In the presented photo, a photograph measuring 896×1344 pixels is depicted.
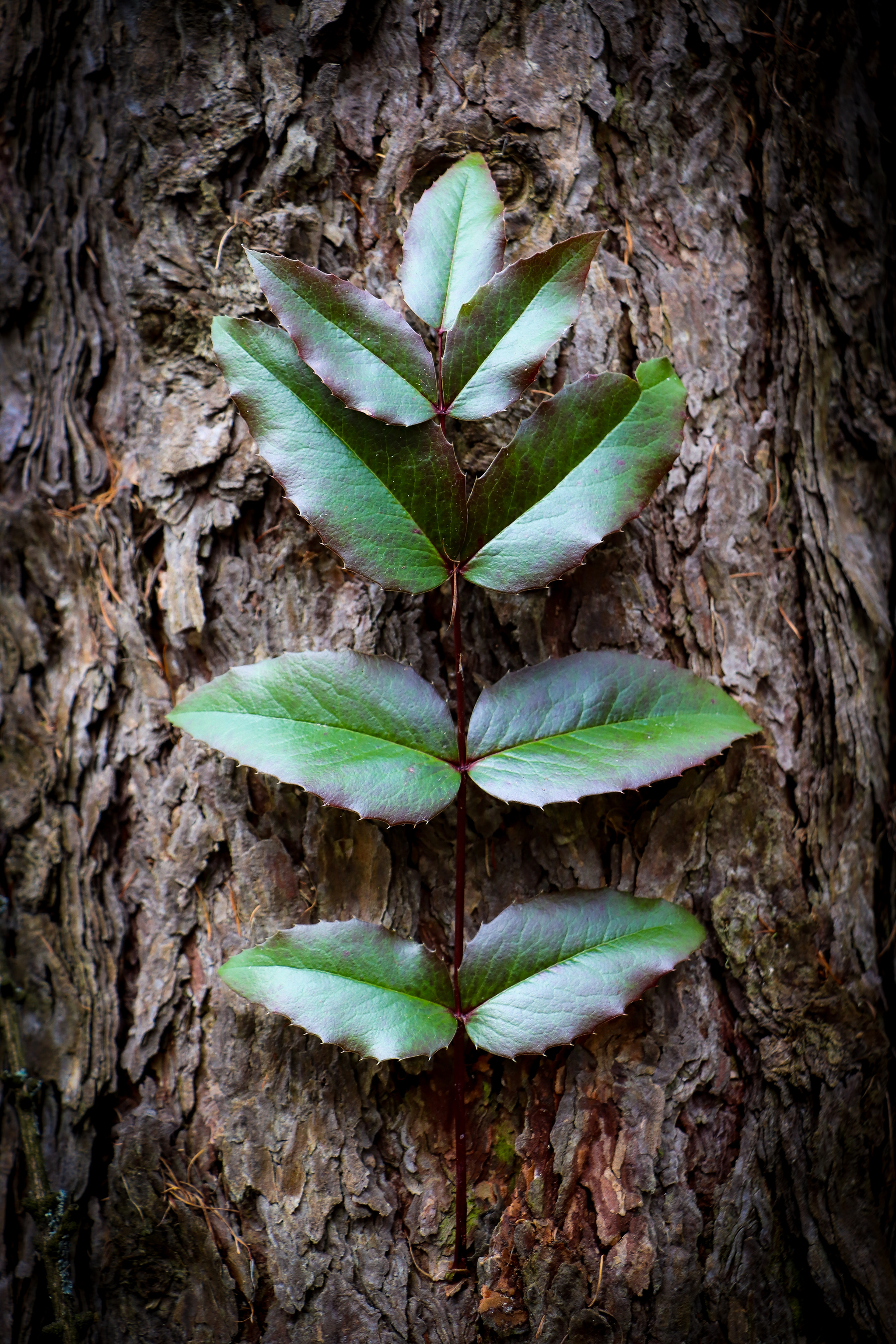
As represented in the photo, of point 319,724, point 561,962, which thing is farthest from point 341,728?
point 561,962

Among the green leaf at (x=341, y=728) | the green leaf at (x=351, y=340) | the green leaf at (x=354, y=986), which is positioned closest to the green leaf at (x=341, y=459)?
the green leaf at (x=351, y=340)

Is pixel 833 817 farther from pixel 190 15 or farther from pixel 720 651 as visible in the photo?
pixel 190 15

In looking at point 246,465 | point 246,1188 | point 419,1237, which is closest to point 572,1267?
point 419,1237

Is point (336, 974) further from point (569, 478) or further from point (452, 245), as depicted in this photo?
point (452, 245)

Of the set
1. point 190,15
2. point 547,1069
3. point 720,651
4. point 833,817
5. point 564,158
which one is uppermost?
point 190,15

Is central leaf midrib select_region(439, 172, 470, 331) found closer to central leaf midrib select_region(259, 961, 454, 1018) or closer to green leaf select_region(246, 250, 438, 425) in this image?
green leaf select_region(246, 250, 438, 425)

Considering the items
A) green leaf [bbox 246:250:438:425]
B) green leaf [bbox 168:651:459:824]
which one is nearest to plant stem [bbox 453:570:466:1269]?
green leaf [bbox 168:651:459:824]

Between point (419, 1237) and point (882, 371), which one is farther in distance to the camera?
point (882, 371)
